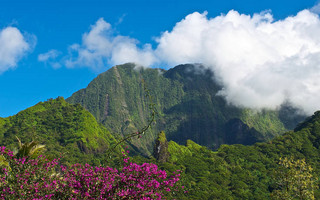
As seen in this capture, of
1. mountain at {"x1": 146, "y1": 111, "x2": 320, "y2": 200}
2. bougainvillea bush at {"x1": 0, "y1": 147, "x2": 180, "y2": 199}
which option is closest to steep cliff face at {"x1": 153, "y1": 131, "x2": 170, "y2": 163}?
mountain at {"x1": 146, "y1": 111, "x2": 320, "y2": 200}

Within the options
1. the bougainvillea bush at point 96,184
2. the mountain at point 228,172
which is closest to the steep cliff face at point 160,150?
the mountain at point 228,172

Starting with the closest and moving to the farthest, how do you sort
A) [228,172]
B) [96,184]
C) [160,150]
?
[96,184]
[160,150]
[228,172]

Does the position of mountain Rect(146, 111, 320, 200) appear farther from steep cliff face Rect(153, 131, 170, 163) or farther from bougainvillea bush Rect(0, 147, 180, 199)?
bougainvillea bush Rect(0, 147, 180, 199)

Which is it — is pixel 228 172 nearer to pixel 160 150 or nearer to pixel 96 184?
pixel 160 150

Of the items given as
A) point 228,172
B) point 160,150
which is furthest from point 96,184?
point 228,172

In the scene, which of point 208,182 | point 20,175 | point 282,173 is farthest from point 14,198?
point 208,182

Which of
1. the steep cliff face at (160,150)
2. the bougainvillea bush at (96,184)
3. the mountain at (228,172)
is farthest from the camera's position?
the steep cliff face at (160,150)

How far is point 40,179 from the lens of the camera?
15.9 meters

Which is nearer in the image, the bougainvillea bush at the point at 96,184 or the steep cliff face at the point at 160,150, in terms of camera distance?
the bougainvillea bush at the point at 96,184

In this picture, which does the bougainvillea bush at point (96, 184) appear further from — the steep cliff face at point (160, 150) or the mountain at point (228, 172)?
the steep cliff face at point (160, 150)

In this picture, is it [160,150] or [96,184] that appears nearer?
[96,184]

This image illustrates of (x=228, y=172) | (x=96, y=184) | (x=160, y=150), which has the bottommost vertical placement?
(x=96, y=184)

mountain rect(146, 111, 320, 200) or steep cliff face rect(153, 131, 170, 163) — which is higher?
steep cliff face rect(153, 131, 170, 163)

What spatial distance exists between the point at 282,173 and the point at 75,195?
30.7 meters
